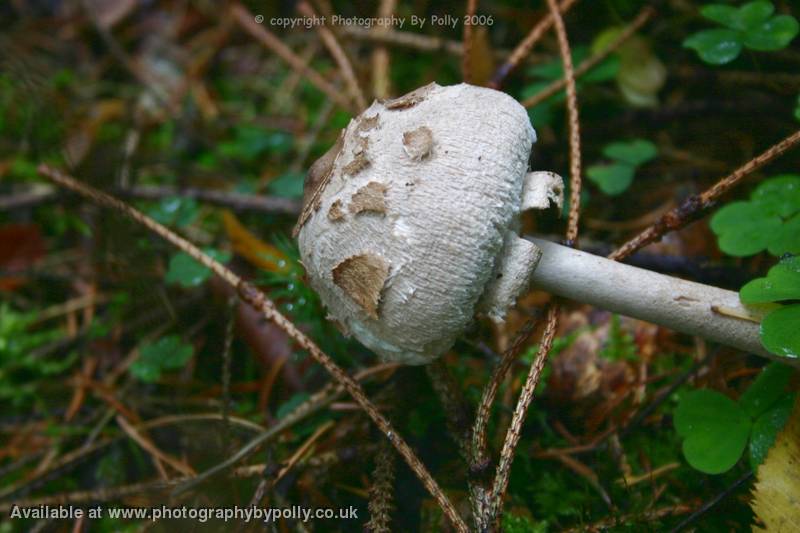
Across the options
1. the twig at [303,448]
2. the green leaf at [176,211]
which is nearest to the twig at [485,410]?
the twig at [303,448]

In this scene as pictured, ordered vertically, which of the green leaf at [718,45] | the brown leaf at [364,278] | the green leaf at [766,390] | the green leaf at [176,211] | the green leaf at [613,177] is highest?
the green leaf at [718,45]

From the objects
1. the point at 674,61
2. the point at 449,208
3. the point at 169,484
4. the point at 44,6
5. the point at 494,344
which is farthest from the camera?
the point at 44,6

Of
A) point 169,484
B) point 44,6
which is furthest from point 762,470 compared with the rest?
point 44,6

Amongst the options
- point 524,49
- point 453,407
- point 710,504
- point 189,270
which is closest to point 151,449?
point 189,270

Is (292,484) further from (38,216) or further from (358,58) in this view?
(358,58)

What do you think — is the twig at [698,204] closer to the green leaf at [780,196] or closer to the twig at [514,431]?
the green leaf at [780,196]

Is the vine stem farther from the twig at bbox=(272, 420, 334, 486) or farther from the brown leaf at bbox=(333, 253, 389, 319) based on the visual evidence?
the twig at bbox=(272, 420, 334, 486)

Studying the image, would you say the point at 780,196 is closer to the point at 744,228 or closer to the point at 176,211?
the point at 744,228
